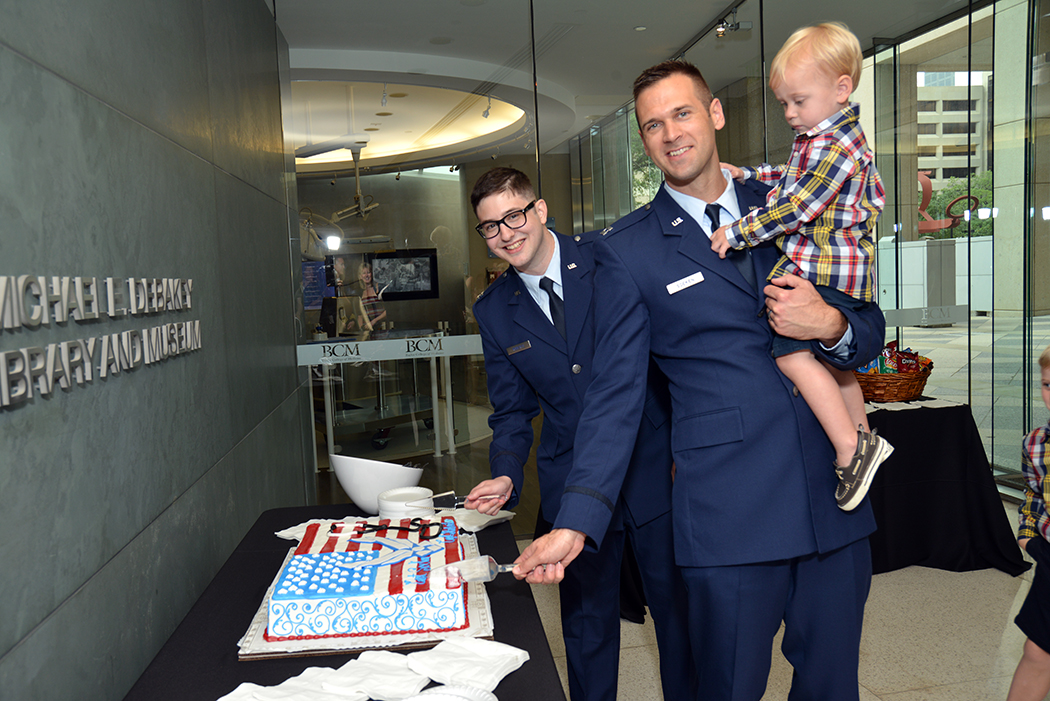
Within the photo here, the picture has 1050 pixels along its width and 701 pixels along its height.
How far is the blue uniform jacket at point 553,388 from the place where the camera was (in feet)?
6.27

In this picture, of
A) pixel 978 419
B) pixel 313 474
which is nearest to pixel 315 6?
pixel 313 474

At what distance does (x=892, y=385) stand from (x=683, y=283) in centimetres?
261

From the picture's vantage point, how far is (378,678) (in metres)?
1.05

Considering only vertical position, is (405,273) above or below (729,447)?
above

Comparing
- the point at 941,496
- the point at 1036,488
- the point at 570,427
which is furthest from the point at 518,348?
the point at 941,496

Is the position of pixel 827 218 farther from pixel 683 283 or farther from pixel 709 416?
pixel 709 416

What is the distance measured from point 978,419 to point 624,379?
463 centimetres

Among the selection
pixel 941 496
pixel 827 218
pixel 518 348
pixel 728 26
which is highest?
pixel 728 26

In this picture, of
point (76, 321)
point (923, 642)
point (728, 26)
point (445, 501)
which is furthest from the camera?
point (728, 26)

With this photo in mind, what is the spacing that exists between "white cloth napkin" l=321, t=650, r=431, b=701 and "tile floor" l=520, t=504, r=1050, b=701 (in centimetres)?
176

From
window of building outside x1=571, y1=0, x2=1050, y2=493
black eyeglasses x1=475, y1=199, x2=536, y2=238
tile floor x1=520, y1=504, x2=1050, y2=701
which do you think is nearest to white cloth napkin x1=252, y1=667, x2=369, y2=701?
black eyeglasses x1=475, y1=199, x2=536, y2=238

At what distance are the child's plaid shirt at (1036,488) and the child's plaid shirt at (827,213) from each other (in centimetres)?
99

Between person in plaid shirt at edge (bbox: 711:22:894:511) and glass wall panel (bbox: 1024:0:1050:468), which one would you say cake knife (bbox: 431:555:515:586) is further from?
glass wall panel (bbox: 1024:0:1050:468)

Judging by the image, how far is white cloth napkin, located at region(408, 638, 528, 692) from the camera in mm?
1036
